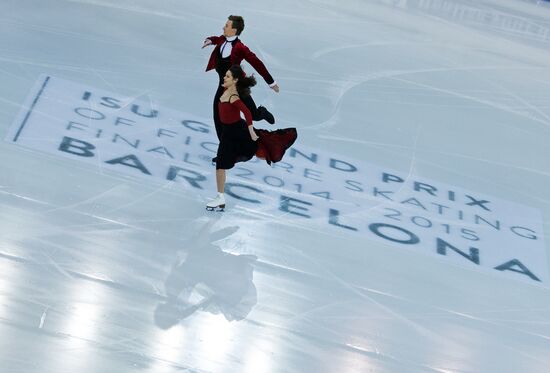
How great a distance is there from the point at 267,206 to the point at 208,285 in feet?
5.13

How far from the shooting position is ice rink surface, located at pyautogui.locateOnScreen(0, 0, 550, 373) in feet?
21.6

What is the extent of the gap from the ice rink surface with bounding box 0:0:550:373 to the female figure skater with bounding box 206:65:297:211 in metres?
0.43

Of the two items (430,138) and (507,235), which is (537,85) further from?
(507,235)

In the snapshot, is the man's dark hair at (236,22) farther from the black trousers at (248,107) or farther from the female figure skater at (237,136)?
the female figure skater at (237,136)

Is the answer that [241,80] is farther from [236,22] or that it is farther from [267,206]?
[267,206]

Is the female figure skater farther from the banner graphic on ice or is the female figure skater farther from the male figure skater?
the banner graphic on ice

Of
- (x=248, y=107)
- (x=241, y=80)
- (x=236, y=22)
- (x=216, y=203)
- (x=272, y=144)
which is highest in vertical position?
(x=236, y=22)

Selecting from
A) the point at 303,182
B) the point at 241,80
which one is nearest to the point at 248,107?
the point at 241,80

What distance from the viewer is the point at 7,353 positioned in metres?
5.76

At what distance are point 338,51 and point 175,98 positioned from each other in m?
3.17

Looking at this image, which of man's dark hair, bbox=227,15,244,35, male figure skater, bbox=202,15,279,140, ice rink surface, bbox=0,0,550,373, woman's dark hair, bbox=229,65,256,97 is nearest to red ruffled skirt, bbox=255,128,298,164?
male figure skater, bbox=202,15,279,140

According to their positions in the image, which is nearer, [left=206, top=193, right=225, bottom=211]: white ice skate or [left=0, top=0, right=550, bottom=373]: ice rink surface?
[left=0, top=0, right=550, bottom=373]: ice rink surface

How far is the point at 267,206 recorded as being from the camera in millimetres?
8570

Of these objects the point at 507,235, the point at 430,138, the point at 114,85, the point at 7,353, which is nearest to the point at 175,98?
the point at 114,85
